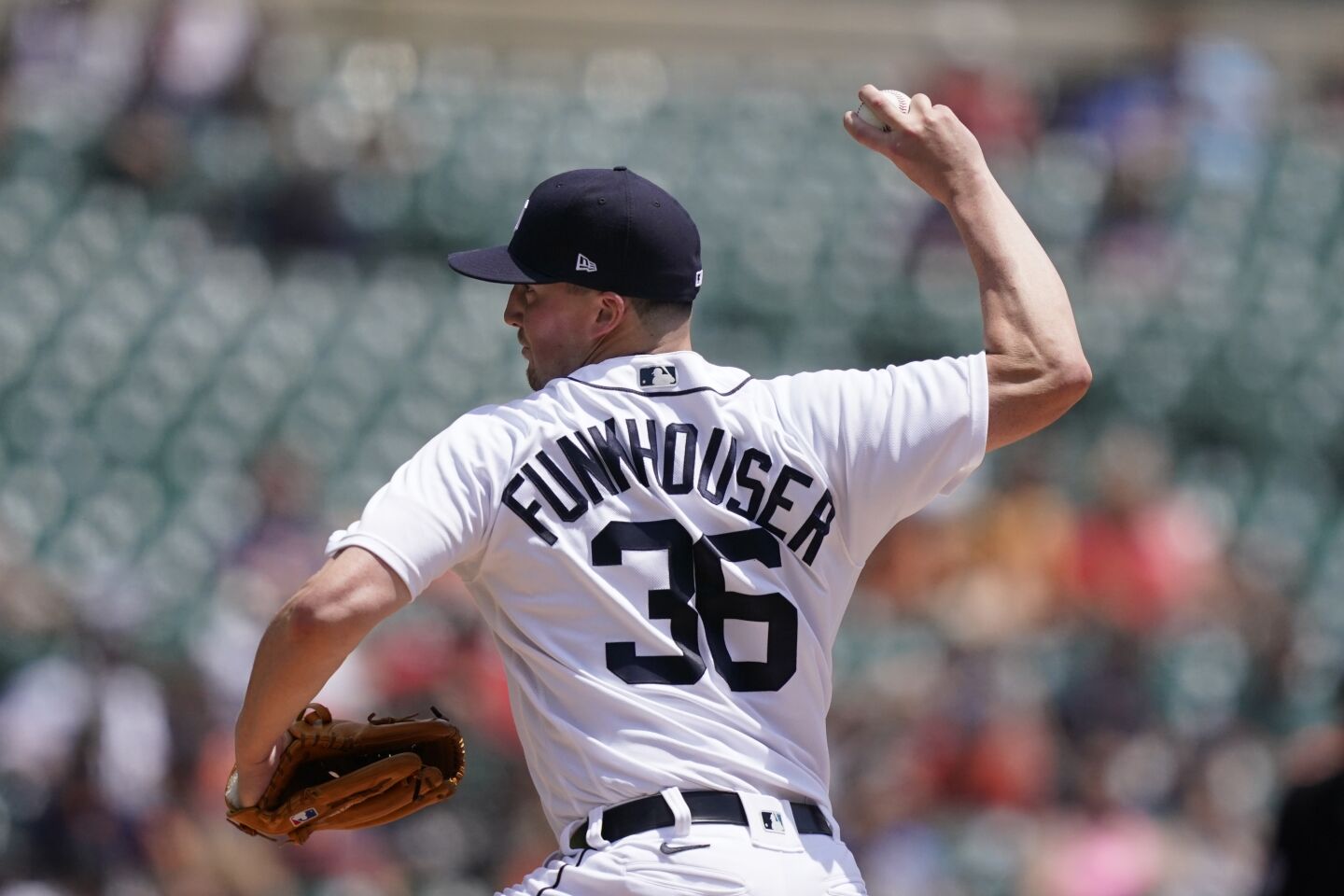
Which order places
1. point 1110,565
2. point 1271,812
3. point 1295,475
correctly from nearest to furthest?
point 1271,812
point 1110,565
point 1295,475

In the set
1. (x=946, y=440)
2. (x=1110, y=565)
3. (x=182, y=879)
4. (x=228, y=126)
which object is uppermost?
(x=946, y=440)

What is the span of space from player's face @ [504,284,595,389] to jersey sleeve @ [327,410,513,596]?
20 cm

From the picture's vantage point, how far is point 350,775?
2346mm

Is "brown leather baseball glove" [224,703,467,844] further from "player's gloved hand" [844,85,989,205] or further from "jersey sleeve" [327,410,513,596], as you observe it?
"player's gloved hand" [844,85,989,205]

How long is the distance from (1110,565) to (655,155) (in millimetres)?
4045

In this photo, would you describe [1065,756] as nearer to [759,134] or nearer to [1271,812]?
[1271,812]

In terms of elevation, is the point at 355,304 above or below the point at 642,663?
below

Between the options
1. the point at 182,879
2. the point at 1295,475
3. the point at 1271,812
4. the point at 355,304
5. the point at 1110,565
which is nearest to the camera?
the point at 182,879

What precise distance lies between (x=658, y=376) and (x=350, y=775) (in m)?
0.68

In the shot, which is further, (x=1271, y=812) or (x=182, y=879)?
(x=1271, y=812)

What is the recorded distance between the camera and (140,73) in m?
9.32

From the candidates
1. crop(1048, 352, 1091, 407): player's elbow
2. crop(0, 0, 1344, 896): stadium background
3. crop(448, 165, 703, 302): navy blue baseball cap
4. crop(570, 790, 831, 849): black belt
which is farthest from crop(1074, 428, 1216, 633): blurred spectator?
crop(570, 790, 831, 849): black belt

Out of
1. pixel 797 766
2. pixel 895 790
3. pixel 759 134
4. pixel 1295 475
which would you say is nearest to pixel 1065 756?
pixel 895 790

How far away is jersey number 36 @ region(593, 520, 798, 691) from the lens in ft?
7.32
